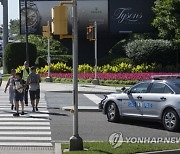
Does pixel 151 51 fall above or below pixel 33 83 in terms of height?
above

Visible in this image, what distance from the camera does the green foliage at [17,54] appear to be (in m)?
43.0

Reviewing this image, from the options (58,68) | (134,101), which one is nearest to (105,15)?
(58,68)

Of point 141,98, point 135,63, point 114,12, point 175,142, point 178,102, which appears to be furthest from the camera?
point 114,12

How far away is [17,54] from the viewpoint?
141 ft

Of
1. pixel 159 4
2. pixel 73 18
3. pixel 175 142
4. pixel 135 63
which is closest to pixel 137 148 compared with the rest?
pixel 175 142

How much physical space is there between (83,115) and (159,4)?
27.7 m

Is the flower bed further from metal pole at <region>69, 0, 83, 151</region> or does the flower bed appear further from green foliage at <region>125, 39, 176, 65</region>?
metal pole at <region>69, 0, 83, 151</region>

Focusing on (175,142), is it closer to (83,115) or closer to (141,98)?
(141,98)

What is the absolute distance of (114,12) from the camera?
50.8 metres

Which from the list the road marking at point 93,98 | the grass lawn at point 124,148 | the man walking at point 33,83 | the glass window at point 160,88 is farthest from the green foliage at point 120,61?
the grass lawn at point 124,148

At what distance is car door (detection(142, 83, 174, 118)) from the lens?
49.0 ft

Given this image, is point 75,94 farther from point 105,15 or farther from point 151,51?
point 105,15

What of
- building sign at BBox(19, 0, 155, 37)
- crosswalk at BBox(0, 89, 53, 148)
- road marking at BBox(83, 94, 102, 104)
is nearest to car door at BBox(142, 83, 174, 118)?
crosswalk at BBox(0, 89, 53, 148)

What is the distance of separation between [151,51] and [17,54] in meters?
10.4
